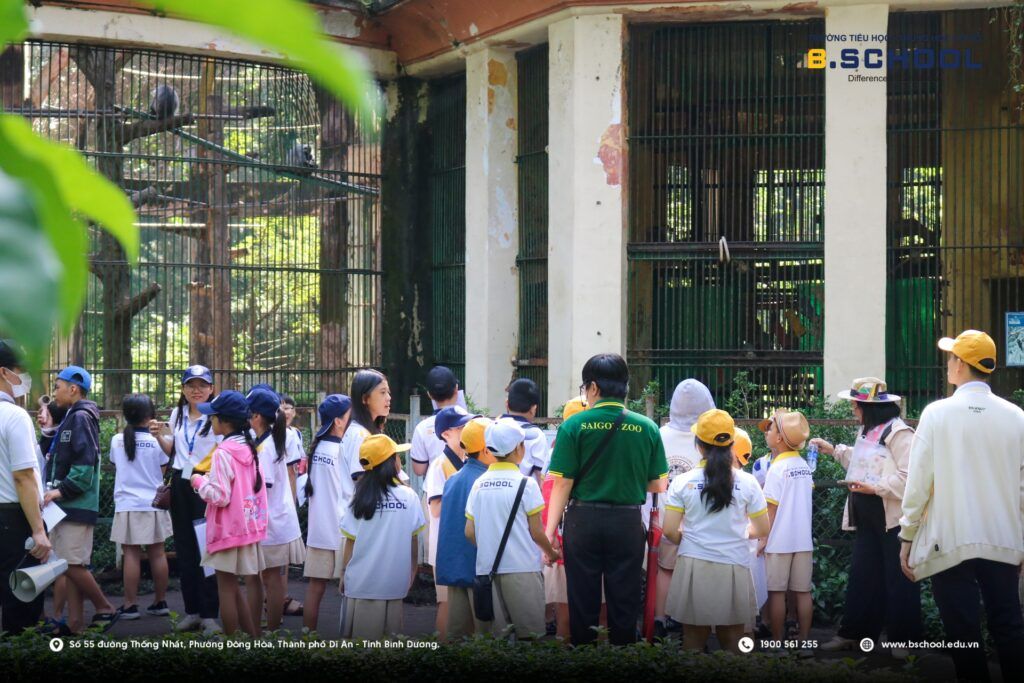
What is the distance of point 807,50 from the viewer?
12.3 metres

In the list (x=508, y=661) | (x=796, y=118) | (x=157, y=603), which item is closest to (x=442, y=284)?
(x=796, y=118)

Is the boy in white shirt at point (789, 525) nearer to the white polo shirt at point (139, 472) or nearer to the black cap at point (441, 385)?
the black cap at point (441, 385)

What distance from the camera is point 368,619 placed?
6.52 meters

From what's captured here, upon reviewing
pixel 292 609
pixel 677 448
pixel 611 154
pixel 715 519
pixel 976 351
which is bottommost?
pixel 292 609

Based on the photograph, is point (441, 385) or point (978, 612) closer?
point (978, 612)

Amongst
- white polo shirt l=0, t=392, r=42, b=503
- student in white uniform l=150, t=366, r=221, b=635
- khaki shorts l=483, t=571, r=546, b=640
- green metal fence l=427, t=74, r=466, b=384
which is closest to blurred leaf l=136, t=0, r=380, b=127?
khaki shorts l=483, t=571, r=546, b=640

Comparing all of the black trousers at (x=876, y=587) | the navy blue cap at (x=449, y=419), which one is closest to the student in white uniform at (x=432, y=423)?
the navy blue cap at (x=449, y=419)

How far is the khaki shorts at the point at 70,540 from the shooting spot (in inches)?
295

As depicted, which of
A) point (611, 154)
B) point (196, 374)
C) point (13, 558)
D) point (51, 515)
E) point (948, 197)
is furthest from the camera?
point (948, 197)

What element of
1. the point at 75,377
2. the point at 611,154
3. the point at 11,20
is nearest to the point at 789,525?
the point at 75,377

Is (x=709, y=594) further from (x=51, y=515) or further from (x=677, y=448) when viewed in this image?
(x=51, y=515)

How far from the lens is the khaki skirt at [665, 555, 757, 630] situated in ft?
20.1

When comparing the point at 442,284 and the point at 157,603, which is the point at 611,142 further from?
the point at 157,603

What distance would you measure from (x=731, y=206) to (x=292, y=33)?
1234 centimetres
